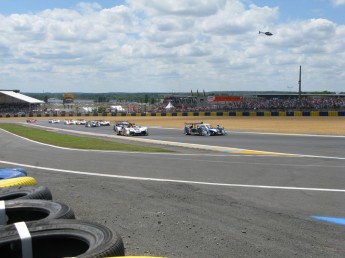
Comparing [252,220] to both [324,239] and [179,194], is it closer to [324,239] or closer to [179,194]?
[324,239]

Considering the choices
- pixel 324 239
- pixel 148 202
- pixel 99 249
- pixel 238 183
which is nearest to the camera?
pixel 99 249

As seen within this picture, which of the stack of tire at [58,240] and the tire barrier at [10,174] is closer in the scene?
the stack of tire at [58,240]

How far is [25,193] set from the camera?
5.99 metres

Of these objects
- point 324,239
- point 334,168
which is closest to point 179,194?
point 324,239

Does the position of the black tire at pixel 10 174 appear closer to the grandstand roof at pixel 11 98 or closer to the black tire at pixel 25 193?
A: the black tire at pixel 25 193

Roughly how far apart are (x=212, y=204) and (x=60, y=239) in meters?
3.58

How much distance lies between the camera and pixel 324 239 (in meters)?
5.18

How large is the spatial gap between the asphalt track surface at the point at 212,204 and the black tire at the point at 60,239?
84cm

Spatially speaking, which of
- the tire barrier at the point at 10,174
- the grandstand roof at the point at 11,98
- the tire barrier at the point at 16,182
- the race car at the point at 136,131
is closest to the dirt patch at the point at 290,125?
the race car at the point at 136,131

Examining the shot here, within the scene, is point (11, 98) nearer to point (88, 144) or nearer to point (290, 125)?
point (290, 125)

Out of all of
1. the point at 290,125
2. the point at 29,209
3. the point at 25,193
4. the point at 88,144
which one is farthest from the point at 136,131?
the point at 29,209

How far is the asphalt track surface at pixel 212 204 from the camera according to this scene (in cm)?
494

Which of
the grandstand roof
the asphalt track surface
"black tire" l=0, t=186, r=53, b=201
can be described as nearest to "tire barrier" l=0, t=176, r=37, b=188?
"black tire" l=0, t=186, r=53, b=201

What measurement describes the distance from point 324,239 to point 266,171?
650cm
